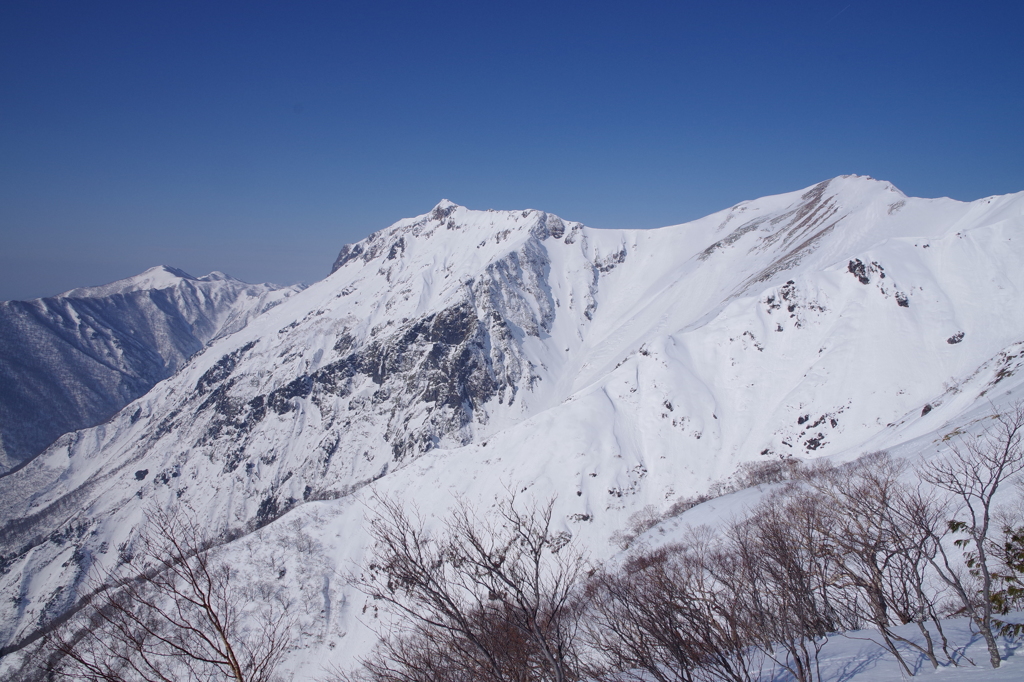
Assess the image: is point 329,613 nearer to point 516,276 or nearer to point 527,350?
point 527,350

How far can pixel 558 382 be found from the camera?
→ 136 metres

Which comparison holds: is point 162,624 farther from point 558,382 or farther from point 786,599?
point 558,382

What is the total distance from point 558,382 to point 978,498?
396 ft

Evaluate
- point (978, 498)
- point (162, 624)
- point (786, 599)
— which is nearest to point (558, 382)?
point (978, 498)

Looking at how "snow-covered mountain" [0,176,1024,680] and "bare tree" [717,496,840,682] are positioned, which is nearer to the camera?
"bare tree" [717,496,840,682]

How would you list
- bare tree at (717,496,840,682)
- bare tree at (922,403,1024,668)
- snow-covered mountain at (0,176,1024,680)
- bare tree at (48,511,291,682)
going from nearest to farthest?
1. bare tree at (48,511,291,682)
2. bare tree at (922,403,1024,668)
3. bare tree at (717,496,840,682)
4. snow-covered mountain at (0,176,1024,680)

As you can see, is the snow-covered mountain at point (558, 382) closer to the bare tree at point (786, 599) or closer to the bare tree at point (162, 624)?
the bare tree at point (162, 624)

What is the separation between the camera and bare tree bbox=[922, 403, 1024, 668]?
945 centimetres

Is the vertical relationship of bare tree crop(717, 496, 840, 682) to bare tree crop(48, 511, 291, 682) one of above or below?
below

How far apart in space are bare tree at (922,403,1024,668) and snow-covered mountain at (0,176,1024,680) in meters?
12.2

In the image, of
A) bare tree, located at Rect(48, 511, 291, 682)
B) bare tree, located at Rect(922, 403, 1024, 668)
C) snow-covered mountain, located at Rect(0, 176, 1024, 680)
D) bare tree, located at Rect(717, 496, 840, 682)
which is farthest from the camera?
snow-covered mountain, located at Rect(0, 176, 1024, 680)

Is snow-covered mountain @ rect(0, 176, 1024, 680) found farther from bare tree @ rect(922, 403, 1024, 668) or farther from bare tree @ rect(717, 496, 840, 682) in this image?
bare tree @ rect(717, 496, 840, 682)

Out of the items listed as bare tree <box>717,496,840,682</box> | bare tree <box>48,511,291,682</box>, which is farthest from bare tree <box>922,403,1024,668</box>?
bare tree <box>48,511,291,682</box>

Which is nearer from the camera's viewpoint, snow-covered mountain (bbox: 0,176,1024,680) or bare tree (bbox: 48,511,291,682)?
bare tree (bbox: 48,511,291,682)
